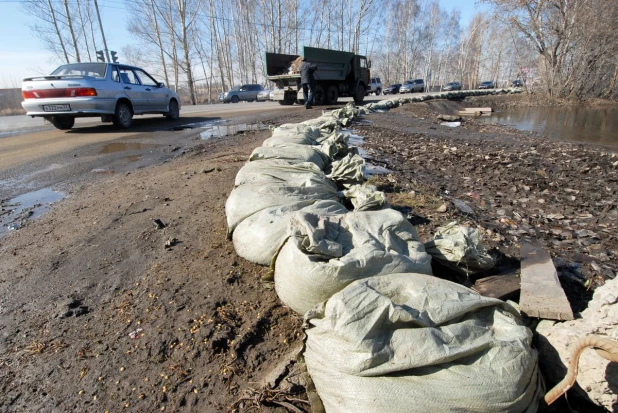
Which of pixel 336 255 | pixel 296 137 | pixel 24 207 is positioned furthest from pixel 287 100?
pixel 336 255

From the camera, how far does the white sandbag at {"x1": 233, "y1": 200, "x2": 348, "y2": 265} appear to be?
1.92 meters

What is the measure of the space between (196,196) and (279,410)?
7.98 feet

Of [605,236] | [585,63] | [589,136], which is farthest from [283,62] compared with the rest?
[585,63]

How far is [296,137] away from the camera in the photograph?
4191 millimetres

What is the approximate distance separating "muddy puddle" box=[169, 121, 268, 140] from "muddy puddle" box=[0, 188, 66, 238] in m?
3.51

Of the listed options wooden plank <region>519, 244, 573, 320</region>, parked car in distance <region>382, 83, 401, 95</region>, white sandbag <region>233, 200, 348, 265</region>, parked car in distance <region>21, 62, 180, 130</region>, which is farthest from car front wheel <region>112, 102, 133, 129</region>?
parked car in distance <region>382, 83, 401, 95</region>

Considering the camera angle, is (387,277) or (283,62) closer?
(387,277)

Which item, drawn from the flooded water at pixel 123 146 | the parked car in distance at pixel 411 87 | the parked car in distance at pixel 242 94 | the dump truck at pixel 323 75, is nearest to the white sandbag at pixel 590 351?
the flooded water at pixel 123 146

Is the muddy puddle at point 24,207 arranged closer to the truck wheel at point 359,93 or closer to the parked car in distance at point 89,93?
the parked car in distance at point 89,93

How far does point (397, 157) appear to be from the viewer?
5289 mm

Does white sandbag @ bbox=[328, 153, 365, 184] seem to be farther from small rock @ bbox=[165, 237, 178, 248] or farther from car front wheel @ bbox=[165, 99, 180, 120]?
car front wheel @ bbox=[165, 99, 180, 120]

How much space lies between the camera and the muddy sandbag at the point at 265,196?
2205mm

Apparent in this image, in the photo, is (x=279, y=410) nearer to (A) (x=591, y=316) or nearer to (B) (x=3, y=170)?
(A) (x=591, y=316)

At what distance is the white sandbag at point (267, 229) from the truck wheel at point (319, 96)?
38.0 ft
